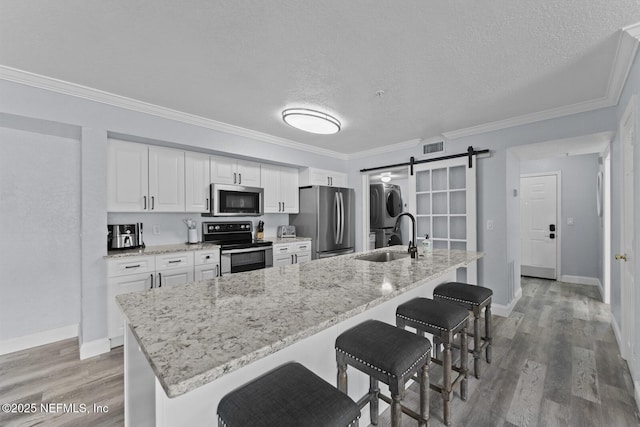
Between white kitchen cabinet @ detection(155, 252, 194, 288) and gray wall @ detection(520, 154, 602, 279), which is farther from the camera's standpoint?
gray wall @ detection(520, 154, 602, 279)

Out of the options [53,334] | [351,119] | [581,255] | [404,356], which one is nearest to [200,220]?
[53,334]

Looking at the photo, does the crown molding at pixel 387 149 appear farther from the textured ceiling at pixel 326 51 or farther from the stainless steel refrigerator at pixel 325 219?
the textured ceiling at pixel 326 51

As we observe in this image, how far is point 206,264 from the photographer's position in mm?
3127

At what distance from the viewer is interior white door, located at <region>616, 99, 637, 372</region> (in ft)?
6.32

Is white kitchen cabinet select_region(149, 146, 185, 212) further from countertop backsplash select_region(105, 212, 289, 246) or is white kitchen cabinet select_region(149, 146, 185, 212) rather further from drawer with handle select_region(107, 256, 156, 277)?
drawer with handle select_region(107, 256, 156, 277)

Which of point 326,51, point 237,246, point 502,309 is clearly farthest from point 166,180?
point 502,309

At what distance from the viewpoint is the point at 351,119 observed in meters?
3.21

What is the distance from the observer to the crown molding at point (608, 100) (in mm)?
1735

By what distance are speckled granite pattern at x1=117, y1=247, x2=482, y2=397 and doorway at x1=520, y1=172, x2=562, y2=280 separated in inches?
186

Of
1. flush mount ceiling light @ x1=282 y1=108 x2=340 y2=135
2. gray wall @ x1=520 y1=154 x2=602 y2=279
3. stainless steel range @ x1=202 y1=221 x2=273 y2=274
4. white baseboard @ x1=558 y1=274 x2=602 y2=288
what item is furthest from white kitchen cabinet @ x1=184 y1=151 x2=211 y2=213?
white baseboard @ x1=558 y1=274 x2=602 y2=288

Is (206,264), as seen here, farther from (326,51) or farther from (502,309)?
(502,309)

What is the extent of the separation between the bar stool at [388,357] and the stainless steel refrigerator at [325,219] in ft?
9.30

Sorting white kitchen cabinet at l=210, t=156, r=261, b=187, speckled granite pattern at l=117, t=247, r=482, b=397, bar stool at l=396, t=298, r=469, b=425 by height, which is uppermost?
white kitchen cabinet at l=210, t=156, r=261, b=187

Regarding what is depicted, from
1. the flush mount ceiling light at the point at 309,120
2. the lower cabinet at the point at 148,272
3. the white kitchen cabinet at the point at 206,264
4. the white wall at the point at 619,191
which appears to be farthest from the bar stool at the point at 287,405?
the white kitchen cabinet at the point at 206,264
